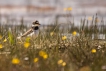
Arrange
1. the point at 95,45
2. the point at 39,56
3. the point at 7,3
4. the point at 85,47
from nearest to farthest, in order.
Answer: the point at 39,56 < the point at 85,47 < the point at 95,45 < the point at 7,3

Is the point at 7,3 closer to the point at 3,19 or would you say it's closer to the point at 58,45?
the point at 3,19

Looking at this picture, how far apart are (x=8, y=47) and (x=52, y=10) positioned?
5288mm

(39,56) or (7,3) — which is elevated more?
(7,3)

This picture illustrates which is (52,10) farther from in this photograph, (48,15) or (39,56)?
(39,56)

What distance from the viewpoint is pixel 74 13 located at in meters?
9.46

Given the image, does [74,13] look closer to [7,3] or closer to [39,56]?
[7,3]

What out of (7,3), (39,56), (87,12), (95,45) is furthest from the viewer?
(7,3)

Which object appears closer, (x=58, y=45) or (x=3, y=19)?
(x=58, y=45)

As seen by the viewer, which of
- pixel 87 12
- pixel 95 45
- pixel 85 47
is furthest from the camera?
pixel 87 12

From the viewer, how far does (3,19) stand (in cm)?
973

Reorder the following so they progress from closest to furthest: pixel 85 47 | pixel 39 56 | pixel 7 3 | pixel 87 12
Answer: pixel 39 56 → pixel 85 47 → pixel 87 12 → pixel 7 3

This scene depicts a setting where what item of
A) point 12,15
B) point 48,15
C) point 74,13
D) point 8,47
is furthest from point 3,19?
point 8,47

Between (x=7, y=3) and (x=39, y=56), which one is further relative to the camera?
(x=7, y=3)

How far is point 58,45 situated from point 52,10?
16.9 feet
